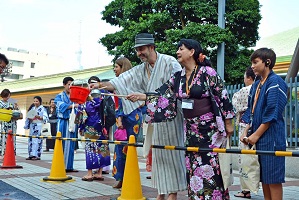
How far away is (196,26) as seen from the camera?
13.5 m

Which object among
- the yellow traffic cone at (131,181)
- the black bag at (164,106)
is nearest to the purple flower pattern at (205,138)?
the black bag at (164,106)

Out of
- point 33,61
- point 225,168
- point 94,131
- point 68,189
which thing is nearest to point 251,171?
point 225,168

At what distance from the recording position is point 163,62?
15.3 feet

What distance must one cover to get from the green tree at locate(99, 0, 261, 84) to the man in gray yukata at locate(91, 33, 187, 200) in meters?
8.55

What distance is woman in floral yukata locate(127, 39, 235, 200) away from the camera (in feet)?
11.8

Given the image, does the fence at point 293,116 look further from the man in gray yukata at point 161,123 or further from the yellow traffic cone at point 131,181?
the yellow traffic cone at point 131,181

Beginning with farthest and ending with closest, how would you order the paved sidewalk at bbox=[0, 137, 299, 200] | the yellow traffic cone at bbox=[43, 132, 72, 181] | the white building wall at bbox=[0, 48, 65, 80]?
the white building wall at bbox=[0, 48, 65, 80]
the yellow traffic cone at bbox=[43, 132, 72, 181]
the paved sidewalk at bbox=[0, 137, 299, 200]

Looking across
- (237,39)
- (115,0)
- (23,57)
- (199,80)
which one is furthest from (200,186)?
(23,57)

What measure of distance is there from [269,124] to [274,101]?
0.21 metres

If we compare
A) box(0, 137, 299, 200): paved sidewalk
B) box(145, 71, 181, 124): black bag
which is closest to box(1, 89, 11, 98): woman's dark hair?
box(0, 137, 299, 200): paved sidewalk

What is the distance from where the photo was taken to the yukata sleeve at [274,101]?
351cm

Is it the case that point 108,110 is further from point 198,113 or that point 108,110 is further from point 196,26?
point 196,26

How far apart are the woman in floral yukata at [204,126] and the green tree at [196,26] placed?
376 inches

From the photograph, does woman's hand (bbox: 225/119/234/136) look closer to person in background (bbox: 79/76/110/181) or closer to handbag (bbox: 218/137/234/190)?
handbag (bbox: 218/137/234/190)
